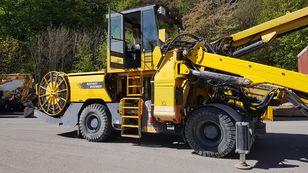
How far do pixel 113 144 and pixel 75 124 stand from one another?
150 cm

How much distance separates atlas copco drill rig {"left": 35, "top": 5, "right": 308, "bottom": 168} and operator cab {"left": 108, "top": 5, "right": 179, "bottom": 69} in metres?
0.03

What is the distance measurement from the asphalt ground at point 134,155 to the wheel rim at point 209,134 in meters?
0.37

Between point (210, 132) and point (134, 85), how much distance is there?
8.92 ft

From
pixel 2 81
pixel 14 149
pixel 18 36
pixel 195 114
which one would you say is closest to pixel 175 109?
pixel 195 114

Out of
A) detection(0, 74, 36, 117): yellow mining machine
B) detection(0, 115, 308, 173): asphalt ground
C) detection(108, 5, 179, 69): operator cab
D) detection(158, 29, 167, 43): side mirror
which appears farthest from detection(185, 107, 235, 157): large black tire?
detection(0, 74, 36, 117): yellow mining machine

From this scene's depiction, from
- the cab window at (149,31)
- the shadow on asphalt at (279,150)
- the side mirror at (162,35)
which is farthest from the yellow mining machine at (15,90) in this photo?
the shadow on asphalt at (279,150)

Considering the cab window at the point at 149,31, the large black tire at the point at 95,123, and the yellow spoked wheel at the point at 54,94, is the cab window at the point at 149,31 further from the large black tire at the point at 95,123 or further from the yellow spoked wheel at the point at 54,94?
the yellow spoked wheel at the point at 54,94

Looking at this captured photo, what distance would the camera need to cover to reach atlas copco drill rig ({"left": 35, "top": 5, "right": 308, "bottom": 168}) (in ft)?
A: 27.6

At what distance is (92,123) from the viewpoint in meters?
11.2

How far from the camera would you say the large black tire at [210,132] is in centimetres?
845

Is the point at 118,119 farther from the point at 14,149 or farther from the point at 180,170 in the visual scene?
the point at 180,170

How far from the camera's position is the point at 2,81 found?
23.7m

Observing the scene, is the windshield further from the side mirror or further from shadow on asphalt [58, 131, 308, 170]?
shadow on asphalt [58, 131, 308, 170]

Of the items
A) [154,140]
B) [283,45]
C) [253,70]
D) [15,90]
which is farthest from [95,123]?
[283,45]
